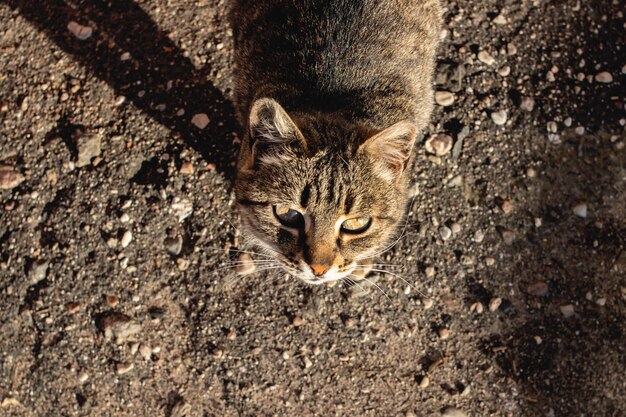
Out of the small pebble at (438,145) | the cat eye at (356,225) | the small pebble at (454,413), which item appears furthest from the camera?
the small pebble at (438,145)

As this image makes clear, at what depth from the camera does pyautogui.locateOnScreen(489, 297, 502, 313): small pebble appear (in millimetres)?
3357

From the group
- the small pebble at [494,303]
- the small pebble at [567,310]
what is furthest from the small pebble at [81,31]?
the small pebble at [567,310]

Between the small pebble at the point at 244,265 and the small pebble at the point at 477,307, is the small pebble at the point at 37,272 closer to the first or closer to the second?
the small pebble at the point at 244,265

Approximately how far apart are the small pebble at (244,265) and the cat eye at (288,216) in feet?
2.49

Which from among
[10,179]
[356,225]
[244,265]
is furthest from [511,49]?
[10,179]

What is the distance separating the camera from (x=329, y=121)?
270 centimetres

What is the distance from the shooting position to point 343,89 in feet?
9.40

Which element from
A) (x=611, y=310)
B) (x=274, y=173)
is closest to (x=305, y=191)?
(x=274, y=173)

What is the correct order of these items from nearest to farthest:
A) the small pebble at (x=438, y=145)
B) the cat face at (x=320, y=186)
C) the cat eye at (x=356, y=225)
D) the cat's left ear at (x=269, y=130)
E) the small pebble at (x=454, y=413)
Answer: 1. the cat's left ear at (x=269, y=130)
2. the cat face at (x=320, y=186)
3. the cat eye at (x=356, y=225)
4. the small pebble at (x=454, y=413)
5. the small pebble at (x=438, y=145)

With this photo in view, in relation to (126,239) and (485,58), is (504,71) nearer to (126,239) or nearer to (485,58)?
A: (485,58)

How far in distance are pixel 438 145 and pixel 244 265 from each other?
1302 millimetres

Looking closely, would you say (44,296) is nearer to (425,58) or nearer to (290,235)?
(290,235)

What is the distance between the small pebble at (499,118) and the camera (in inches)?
136

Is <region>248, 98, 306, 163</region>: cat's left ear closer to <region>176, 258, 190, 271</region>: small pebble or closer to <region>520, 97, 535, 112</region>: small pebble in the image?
<region>176, 258, 190, 271</region>: small pebble
